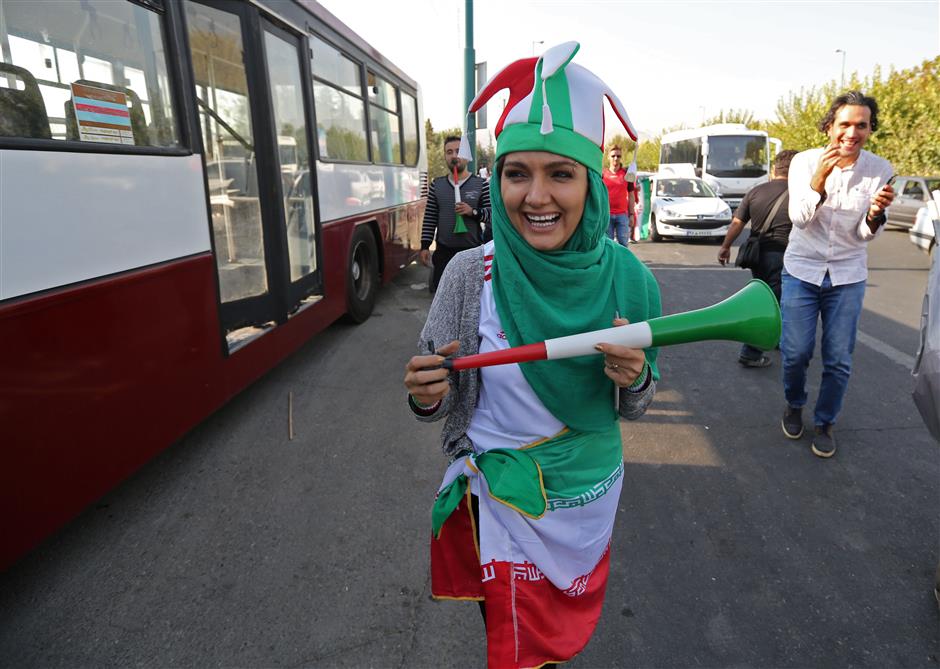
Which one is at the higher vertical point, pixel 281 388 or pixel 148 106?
pixel 148 106

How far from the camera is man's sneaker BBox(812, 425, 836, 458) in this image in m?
3.73

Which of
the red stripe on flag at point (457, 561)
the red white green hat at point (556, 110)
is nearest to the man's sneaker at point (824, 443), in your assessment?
the red stripe on flag at point (457, 561)

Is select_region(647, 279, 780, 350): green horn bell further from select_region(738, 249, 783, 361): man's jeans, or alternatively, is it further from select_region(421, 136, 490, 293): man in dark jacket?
select_region(421, 136, 490, 293): man in dark jacket

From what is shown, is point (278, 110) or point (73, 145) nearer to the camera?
point (73, 145)

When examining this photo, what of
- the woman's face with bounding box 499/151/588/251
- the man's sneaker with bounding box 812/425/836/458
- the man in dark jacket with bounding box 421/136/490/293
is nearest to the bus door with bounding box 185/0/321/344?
the man in dark jacket with bounding box 421/136/490/293

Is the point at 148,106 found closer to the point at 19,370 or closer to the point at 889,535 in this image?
the point at 19,370

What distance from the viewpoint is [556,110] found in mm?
1351

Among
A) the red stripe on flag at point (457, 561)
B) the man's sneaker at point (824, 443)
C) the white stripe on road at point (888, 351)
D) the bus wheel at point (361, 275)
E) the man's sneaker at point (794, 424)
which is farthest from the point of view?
the bus wheel at point (361, 275)

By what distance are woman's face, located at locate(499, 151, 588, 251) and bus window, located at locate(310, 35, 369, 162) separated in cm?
460

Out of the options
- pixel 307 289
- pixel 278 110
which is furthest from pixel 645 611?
pixel 278 110

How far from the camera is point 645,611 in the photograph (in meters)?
2.49

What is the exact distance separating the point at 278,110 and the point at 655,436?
3.89m

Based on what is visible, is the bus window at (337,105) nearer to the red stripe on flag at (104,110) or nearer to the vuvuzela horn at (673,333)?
the red stripe on flag at (104,110)

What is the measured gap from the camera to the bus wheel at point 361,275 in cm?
656
